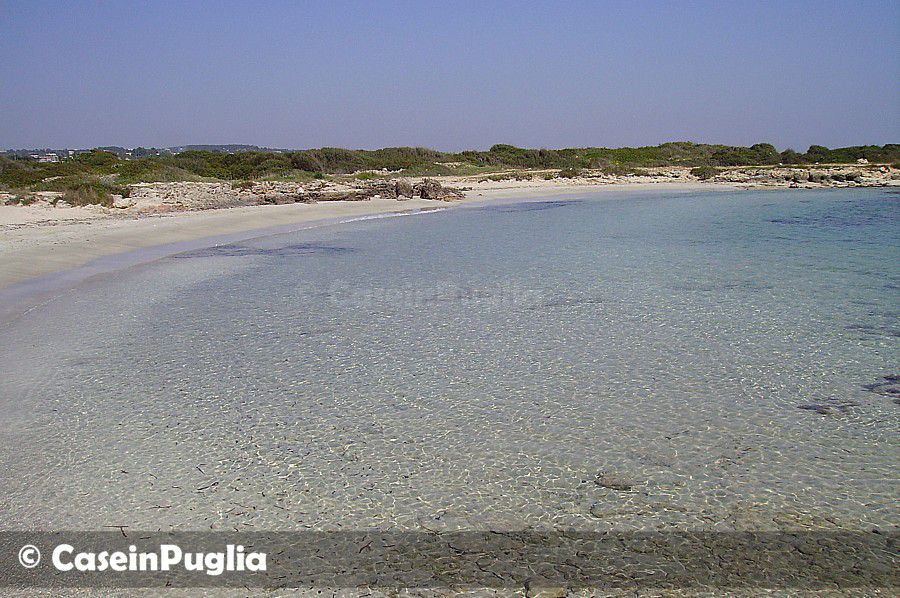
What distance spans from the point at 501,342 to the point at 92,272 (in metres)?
6.69

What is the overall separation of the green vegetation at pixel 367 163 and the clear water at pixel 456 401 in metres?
13.7

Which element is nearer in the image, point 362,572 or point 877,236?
point 362,572

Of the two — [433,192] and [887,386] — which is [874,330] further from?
[433,192]

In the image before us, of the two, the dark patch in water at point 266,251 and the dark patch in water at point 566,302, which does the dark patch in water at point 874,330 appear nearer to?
the dark patch in water at point 566,302

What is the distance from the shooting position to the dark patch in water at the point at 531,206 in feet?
69.9

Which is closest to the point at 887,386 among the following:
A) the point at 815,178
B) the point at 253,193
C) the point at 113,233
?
the point at 113,233

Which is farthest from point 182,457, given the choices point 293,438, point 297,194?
point 297,194

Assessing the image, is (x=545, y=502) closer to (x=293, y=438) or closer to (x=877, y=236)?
(x=293, y=438)

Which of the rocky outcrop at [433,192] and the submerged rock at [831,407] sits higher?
the rocky outcrop at [433,192]

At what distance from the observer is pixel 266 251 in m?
12.2

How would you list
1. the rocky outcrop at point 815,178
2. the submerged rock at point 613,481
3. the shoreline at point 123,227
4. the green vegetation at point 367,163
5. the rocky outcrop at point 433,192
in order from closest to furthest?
the submerged rock at point 613,481
the shoreline at point 123,227
the rocky outcrop at point 433,192
the green vegetation at point 367,163
the rocky outcrop at point 815,178

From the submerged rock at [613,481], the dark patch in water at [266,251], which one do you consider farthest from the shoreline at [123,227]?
the submerged rock at [613,481]

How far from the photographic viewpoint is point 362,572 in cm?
279

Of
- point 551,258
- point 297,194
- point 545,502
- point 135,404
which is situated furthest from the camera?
point 297,194
